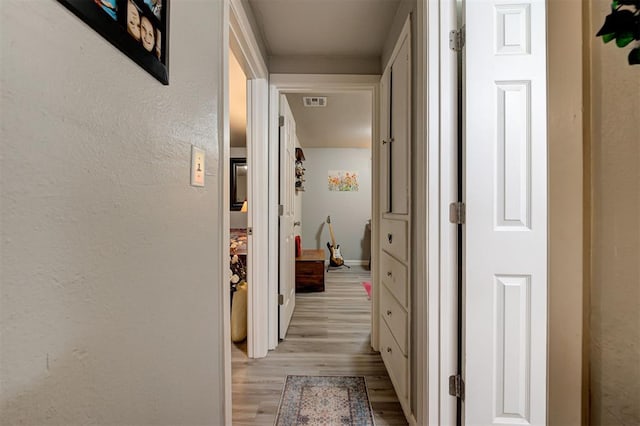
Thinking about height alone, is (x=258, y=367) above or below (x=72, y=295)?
below

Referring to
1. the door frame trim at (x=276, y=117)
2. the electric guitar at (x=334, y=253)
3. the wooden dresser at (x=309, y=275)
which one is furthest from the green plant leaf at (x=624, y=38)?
the electric guitar at (x=334, y=253)

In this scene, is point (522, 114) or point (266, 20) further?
point (266, 20)

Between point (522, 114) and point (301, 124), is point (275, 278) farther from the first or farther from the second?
point (301, 124)

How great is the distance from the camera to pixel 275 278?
7.43 feet

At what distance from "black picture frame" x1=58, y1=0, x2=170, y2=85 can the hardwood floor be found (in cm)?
169

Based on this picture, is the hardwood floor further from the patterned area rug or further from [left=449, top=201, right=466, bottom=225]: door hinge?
[left=449, top=201, right=466, bottom=225]: door hinge

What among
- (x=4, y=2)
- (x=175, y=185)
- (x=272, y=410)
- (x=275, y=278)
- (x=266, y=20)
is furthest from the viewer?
(x=275, y=278)

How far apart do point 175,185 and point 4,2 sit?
1.58ft

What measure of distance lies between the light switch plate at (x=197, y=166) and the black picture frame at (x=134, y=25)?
0.22m

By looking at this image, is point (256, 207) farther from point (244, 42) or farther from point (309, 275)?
point (309, 275)

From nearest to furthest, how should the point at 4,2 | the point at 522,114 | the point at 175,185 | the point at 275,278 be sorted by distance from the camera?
the point at 4,2 < the point at 175,185 < the point at 522,114 < the point at 275,278

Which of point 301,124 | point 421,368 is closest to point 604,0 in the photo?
point 421,368

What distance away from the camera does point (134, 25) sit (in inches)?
24.5

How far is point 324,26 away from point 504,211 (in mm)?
1665
